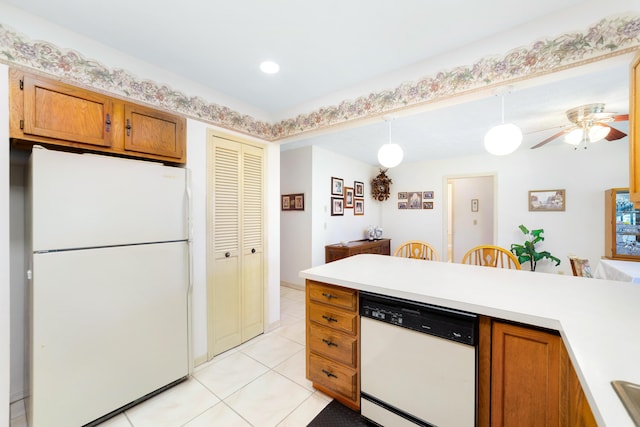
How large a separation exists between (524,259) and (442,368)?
13.4 ft

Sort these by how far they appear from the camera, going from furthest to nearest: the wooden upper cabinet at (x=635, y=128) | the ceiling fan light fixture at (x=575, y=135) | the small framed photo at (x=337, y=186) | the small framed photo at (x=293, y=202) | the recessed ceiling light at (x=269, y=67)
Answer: the small framed photo at (x=337, y=186) < the small framed photo at (x=293, y=202) < the ceiling fan light fixture at (x=575, y=135) < the recessed ceiling light at (x=269, y=67) < the wooden upper cabinet at (x=635, y=128)

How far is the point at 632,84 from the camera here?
1.26 metres

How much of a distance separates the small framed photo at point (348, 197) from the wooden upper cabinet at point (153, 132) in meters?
3.28

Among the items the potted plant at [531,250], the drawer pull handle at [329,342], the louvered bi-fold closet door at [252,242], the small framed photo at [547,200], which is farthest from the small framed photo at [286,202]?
the small framed photo at [547,200]

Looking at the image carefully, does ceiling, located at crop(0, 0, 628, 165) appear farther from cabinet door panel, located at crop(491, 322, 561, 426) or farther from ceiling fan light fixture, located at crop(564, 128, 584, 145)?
cabinet door panel, located at crop(491, 322, 561, 426)

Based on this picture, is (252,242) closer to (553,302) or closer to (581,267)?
(553,302)

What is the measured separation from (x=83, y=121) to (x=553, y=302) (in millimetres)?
2754

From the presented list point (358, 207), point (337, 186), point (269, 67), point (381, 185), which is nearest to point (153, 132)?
point (269, 67)

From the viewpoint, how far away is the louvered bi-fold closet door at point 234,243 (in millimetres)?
2293

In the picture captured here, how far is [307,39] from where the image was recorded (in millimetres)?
1665

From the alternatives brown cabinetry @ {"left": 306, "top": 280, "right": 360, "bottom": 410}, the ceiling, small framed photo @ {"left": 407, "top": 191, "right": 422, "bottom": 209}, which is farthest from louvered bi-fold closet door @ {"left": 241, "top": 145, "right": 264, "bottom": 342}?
small framed photo @ {"left": 407, "top": 191, "right": 422, "bottom": 209}

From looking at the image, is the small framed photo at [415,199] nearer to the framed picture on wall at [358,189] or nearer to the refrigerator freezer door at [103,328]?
the framed picture on wall at [358,189]

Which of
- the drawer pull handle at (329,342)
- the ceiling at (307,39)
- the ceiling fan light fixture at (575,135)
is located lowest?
the drawer pull handle at (329,342)

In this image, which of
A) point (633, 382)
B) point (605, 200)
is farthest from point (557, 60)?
point (605, 200)
